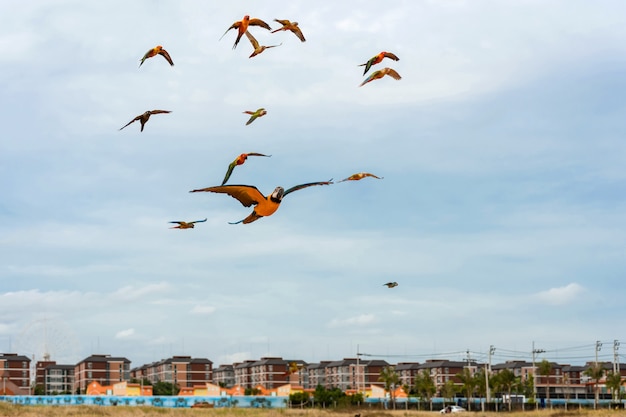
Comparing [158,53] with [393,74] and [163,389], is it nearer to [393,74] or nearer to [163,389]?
[393,74]

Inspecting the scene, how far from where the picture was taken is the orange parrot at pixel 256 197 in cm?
1404

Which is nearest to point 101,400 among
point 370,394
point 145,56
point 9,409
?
point 9,409

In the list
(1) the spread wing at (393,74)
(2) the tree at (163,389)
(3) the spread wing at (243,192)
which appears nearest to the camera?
(3) the spread wing at (243,192)

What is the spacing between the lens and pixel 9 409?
202ft

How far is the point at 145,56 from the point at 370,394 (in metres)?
156

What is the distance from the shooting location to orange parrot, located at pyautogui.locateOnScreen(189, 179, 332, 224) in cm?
1404

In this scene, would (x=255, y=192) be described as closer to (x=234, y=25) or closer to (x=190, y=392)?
(x=234, y=25)

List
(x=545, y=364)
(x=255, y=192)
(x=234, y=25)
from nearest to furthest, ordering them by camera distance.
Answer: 1. (x=255, y=192)
2. (x=234, y=25)
3. (x=545, y=364)

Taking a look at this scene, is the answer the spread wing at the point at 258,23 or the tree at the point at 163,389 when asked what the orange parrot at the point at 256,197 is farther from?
the tree at the point at 163,389

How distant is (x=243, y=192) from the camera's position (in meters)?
14.2

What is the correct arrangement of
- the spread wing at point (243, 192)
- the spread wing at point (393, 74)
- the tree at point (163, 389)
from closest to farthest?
the spread wing at point (243, 192) < the spread wing at point (393, 74) < the tree at point (163, 389)

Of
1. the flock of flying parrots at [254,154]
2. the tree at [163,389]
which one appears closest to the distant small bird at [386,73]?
the flock of flying parrots at [254,154]

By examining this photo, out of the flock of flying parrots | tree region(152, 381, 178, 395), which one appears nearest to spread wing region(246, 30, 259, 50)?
the flock of flying parrots

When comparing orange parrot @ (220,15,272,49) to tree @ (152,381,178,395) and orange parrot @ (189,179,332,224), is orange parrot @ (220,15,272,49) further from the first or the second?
tree @ (152,381,178,395)
